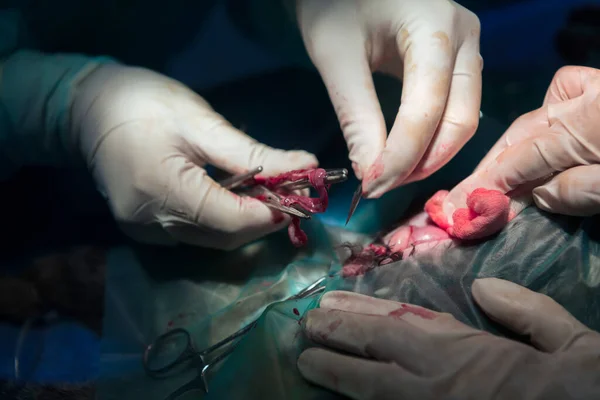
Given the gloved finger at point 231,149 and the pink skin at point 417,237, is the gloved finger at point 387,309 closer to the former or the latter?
the pink skin at point 417,237

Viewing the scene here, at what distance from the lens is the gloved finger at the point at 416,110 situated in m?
0.93

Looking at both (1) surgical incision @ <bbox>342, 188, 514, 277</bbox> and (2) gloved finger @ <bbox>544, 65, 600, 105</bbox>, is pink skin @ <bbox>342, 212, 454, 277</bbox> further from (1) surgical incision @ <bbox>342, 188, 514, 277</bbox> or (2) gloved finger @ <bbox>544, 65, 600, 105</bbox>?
(2) gloved finger @ <bbox>544, 65, 600, 105</bbox>

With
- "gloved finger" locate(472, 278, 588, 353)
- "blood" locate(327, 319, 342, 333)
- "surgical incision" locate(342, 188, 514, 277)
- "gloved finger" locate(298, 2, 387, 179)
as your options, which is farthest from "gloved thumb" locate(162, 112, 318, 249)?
"gloved finger" locate(472, 278, 588, 353)

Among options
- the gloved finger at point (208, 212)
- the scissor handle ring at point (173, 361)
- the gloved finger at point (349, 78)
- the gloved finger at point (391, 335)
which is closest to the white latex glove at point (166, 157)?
the gloved finger at point (208, 212)

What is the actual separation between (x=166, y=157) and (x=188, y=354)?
48 cm

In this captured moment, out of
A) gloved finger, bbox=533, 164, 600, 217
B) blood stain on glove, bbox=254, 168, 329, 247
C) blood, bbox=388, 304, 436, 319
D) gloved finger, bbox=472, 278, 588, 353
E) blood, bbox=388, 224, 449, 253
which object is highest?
gloved finger, bbox=533, 164, 600, 217

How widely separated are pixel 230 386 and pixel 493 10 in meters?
1.63

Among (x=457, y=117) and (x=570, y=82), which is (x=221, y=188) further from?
(x=570, y=82)

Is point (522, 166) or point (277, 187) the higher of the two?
point (522, 166)

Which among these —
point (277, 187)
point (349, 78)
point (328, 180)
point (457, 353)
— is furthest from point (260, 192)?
point (457, 353)

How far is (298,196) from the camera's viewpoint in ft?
3.45

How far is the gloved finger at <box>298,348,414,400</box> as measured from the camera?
0.71m

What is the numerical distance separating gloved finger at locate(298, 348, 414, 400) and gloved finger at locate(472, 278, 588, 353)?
8.9 inches

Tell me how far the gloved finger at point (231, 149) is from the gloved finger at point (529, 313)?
0.49 metres
